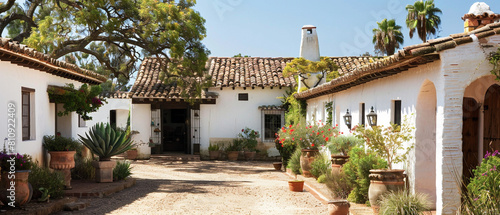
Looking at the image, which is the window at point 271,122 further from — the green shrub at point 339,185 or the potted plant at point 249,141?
the green shrub at point 339,185

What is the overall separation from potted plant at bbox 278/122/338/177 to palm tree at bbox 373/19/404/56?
15.9 metres

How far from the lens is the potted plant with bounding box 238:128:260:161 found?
22.6 m

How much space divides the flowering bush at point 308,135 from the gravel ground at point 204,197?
1226 millimetres

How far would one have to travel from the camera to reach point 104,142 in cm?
1298

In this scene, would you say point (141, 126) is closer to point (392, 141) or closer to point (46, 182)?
point (46, 182)

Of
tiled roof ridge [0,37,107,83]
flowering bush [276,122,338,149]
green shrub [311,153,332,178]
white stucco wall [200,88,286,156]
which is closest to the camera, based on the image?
tiled roof ridge [0,37,107,83]

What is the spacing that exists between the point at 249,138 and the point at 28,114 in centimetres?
1251

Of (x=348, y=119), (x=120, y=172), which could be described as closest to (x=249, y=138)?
(x=120, y=172)

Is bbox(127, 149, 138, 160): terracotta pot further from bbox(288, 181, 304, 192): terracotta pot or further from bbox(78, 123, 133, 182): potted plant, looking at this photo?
bbox(288, 181, 304, 192): terracotta pot

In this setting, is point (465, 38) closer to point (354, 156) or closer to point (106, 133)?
point (354, 156)

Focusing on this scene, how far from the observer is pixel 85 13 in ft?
56.5

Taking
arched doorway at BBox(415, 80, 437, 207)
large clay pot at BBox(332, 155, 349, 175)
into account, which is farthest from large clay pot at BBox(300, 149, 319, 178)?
arched doorway at BBox(415, 80, 437, 207)

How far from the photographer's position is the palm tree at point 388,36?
97.6 ft

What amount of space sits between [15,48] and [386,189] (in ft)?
22.3
